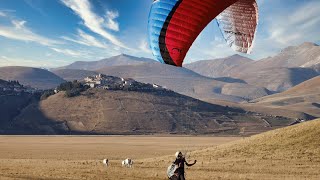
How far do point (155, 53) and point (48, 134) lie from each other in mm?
164609

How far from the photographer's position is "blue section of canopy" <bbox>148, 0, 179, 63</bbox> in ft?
68.8

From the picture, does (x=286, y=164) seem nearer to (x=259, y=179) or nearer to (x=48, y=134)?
(x=259, y=179)

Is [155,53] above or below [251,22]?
below

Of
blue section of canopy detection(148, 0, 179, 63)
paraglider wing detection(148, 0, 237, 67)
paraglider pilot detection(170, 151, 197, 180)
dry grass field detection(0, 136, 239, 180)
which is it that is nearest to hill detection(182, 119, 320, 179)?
dry grass field detection(0, 136, 239, 180)

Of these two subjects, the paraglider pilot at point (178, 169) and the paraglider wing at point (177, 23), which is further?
the paraglider pilot at point (178, 169)

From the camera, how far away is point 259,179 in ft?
104

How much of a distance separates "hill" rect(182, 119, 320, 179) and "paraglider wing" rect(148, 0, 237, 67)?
12043mm

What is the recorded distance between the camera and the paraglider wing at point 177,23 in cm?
2117

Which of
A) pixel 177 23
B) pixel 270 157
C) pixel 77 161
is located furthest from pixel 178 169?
pixel 77 161

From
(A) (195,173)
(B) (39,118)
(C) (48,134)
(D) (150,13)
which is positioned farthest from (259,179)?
(B) (39,118)

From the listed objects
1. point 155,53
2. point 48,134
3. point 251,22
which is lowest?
point 48,134

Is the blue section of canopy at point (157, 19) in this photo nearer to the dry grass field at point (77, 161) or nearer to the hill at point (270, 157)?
the dry grass field at point (77, 161)

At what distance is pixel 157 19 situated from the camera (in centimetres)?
2181

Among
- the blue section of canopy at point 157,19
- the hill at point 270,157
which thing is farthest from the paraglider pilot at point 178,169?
the hill at point 270,157
